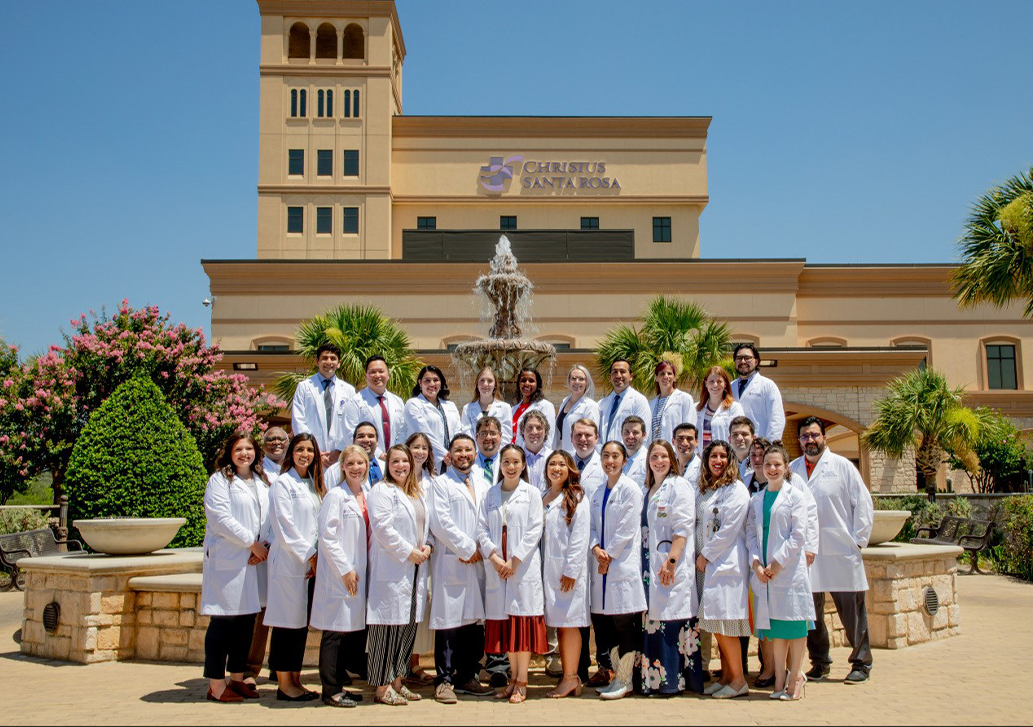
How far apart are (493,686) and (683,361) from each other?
16009mm

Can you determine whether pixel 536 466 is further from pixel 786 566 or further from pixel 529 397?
pixel 786 566

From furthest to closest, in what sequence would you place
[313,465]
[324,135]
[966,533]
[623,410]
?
[324,135] < [966,533] < [623,410] < [313,465]

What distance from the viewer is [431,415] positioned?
9.96m

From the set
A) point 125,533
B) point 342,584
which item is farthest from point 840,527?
point 125,533

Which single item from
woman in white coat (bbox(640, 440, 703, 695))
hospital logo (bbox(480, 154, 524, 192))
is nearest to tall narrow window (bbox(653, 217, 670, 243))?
hospital logo (bbox(480, 154, 524, 192))

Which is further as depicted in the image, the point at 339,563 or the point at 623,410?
the point at 623,410

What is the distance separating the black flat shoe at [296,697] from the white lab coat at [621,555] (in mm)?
2538

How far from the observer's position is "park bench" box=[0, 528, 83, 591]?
49.6 ft

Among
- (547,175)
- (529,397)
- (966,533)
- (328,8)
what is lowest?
(966,533)

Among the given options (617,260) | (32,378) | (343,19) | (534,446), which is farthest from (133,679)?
(343,19)

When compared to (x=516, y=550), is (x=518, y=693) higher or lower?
lower

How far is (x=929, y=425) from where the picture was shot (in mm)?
24344

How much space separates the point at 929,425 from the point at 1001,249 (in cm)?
714

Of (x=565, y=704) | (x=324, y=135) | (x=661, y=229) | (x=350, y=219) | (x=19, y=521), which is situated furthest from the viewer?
(x=661, y=229)
